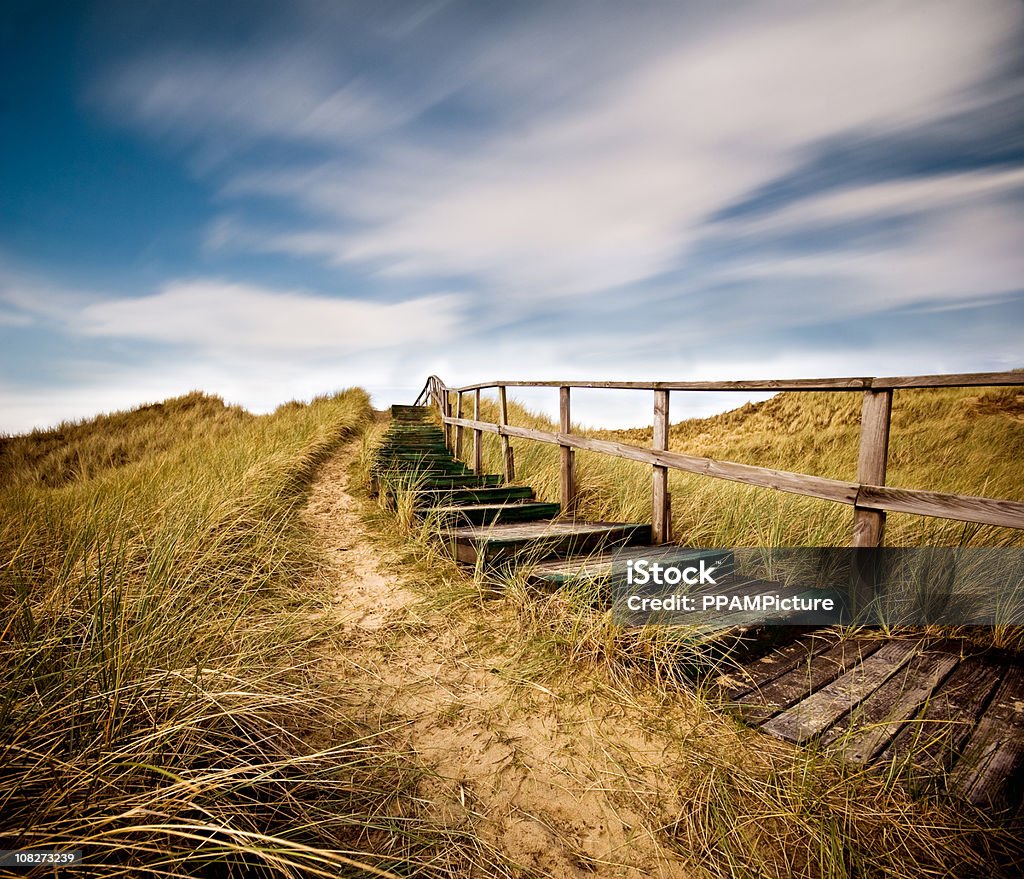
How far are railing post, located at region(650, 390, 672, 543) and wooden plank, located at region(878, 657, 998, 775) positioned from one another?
2.10m

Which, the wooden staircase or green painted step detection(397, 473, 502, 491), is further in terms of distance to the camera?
green painted step detection(397, 473, 502, 491)

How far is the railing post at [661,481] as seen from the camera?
418 cm

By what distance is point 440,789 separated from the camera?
6.44 ft

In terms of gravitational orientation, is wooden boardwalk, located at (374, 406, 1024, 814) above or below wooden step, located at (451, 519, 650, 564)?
below

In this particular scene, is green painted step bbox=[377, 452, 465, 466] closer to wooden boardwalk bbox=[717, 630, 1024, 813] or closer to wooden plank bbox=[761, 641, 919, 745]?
wooden boardwalk bbox=[717, 630, 1024, 813]

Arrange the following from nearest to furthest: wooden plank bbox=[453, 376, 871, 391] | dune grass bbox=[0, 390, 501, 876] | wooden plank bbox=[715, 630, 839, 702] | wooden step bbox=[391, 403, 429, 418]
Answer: dune grass bbox=[0, 390, 501, 876] < wooden plank bbox=[715, 630, 839, 702] < wooden plank bbox=[453, 376, 871, 391] < wooden step bbox=[391, 403, 429, 418]

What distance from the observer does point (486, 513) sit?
17.0 ft

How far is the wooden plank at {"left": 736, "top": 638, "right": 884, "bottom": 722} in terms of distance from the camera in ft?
7.93

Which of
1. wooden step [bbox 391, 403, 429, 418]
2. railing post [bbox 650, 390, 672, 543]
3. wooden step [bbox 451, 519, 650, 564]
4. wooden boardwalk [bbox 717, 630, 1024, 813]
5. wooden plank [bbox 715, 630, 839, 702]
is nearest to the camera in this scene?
wooden boardwalk [bbox 717, 630, 1024, 813]

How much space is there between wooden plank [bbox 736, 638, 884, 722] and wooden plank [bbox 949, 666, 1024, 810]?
561 millimetres

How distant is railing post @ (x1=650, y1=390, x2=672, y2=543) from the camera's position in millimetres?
4180

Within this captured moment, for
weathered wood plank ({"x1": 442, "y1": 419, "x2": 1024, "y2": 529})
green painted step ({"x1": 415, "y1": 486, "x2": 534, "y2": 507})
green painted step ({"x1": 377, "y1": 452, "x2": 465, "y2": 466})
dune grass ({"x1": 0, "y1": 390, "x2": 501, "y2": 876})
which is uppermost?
weathered wood plank ({"x1": 442, "y1": 419, "x2": 1024, "y2": 529})

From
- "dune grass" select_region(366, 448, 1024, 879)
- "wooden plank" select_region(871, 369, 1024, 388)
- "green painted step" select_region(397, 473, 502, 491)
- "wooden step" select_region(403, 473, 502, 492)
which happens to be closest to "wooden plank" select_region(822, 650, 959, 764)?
"dune grass" select_region(366, 448, 1024, 879)

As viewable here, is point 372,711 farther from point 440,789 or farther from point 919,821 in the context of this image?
point 919,821
